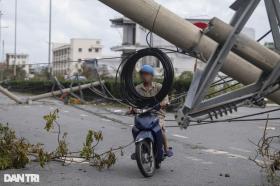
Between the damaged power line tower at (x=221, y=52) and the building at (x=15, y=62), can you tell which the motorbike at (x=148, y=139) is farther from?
the building at (x=15, y=62)

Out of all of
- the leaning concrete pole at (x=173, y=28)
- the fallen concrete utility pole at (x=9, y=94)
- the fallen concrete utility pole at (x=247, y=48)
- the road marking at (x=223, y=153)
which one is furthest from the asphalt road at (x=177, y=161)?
the fallen concrete utility pole at (x=9, y=94)

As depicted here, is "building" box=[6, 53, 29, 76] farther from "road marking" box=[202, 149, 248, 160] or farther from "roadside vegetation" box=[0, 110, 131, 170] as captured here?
"roadside vegetation" box=[0, 110, 131, 170]

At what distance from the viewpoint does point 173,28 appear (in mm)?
5922

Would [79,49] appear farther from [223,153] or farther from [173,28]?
[173,28]

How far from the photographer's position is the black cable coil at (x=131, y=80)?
24.7ft

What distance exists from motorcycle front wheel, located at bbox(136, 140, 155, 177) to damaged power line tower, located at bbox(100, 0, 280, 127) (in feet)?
7.69

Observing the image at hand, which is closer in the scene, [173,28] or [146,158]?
[173,28]

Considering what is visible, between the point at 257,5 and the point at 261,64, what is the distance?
1.87ft

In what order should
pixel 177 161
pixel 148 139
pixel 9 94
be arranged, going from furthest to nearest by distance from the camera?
pixel 9 94
pixel 177 161
pixel 148 139

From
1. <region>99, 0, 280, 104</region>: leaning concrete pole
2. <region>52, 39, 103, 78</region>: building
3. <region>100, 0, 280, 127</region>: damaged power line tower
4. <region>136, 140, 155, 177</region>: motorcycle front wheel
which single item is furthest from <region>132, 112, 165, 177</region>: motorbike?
<region>52, 39, 103, 78</region>: building

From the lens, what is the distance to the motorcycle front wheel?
8117mm

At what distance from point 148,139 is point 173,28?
283cm

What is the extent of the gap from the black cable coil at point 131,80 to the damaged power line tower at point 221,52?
4.40ft

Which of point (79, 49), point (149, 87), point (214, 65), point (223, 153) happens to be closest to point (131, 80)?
point (149, 87)
